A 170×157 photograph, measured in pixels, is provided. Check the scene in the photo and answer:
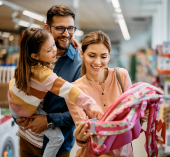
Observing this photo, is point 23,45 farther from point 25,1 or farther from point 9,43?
point 9,43

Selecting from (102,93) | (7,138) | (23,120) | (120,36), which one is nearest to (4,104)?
(7,138)

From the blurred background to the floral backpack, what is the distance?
0.24 metres

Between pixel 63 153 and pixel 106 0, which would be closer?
pixel 63 153

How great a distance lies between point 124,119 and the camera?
1.01 m

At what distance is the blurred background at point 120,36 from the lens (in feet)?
11.5

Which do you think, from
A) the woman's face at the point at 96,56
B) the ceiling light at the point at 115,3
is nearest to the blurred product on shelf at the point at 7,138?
the woman's face at the point at 96,56

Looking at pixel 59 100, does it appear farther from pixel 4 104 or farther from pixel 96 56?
pixel 4 104

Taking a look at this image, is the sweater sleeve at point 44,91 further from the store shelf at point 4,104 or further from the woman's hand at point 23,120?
the store shelf at point 4,104

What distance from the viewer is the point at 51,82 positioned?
1313mm

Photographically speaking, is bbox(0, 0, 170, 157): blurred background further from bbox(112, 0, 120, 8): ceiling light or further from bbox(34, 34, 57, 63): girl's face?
bbox(34, 34, 57, 63): girl's face

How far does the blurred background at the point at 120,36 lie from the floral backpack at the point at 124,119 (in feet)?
0.78

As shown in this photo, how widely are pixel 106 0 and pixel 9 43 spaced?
8337mm

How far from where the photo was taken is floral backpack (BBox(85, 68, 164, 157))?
102cm

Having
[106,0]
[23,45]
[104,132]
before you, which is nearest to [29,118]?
[23,45]
